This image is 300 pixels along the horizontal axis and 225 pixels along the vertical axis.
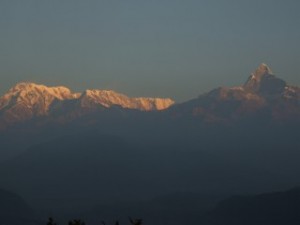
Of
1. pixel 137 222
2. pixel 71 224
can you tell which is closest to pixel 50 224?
pixel 71 224

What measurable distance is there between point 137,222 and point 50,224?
7.70 m

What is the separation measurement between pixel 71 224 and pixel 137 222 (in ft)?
19.6

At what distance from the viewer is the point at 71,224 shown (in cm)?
7125

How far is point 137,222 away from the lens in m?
69.8

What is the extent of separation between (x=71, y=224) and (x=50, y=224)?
1.82 metres

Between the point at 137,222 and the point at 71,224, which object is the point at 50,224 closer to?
the point at 71,224

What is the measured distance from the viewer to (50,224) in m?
71.1
